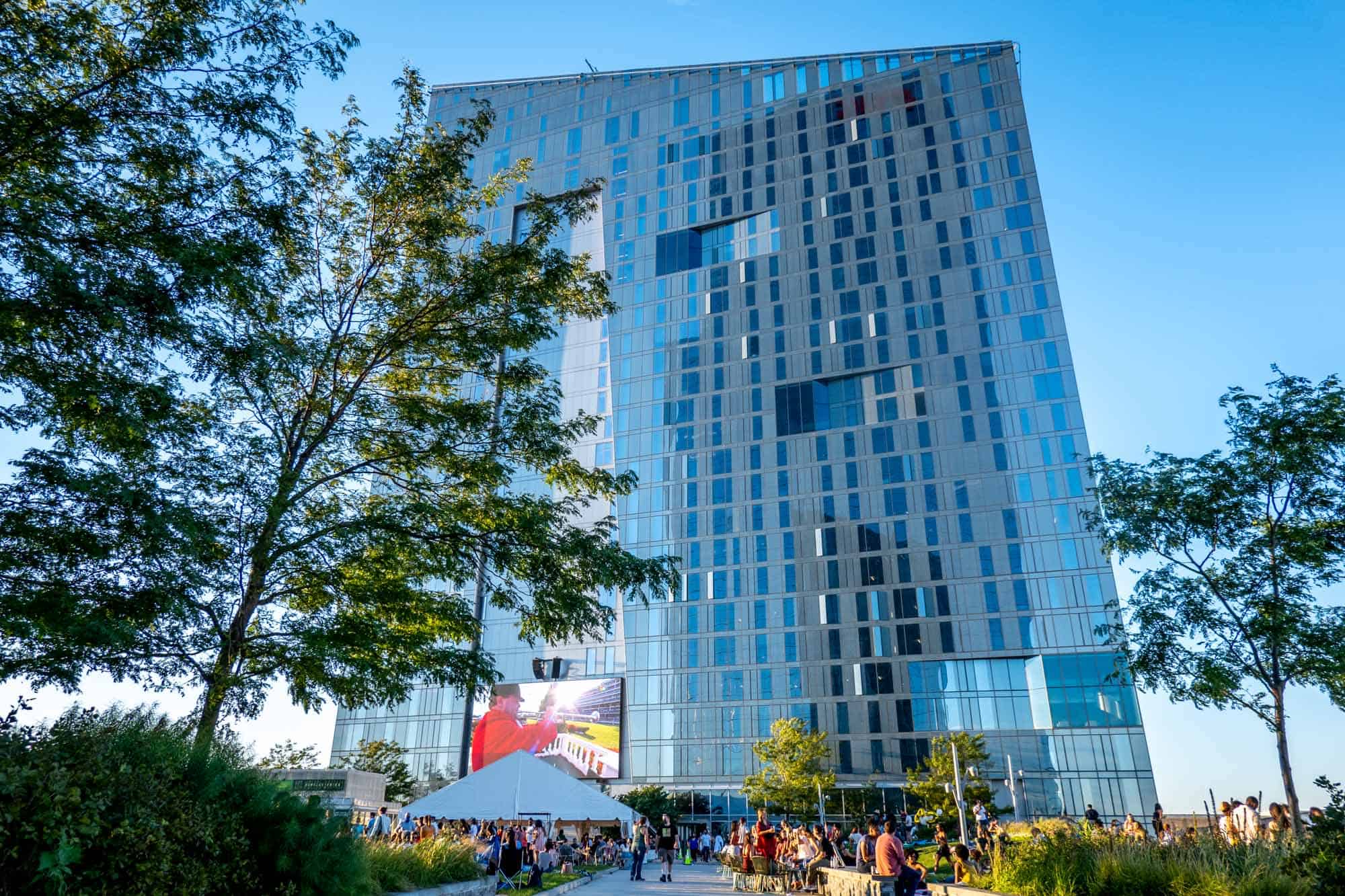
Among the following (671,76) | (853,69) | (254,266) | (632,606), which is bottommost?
(254,266)

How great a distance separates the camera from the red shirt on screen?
231 ft

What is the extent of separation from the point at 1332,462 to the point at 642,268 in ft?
250

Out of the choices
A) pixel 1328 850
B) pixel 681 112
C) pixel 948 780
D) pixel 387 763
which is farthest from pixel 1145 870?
pixel 681 112

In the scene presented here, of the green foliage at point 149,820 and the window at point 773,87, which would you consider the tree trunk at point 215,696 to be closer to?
the green foliage at point 149,820

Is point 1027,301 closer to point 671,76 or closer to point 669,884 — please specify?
point 671,76

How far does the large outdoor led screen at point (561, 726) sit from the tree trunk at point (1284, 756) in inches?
Answer: 2156

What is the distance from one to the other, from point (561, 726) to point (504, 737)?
5.61 meters

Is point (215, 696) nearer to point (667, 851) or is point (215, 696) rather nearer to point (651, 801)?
point (667, 851)

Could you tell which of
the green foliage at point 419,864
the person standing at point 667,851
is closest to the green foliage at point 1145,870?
the green foliage at point 419,864

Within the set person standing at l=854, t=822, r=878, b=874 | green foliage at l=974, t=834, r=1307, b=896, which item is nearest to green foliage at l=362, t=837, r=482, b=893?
person standing at l=854, t=822, r=878, b=874

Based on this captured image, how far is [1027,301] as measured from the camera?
7231cm

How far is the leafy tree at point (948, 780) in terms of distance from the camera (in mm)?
51781

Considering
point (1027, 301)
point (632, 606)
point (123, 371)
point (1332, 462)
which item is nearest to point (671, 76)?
point (1027, 301)

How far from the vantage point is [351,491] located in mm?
13086
